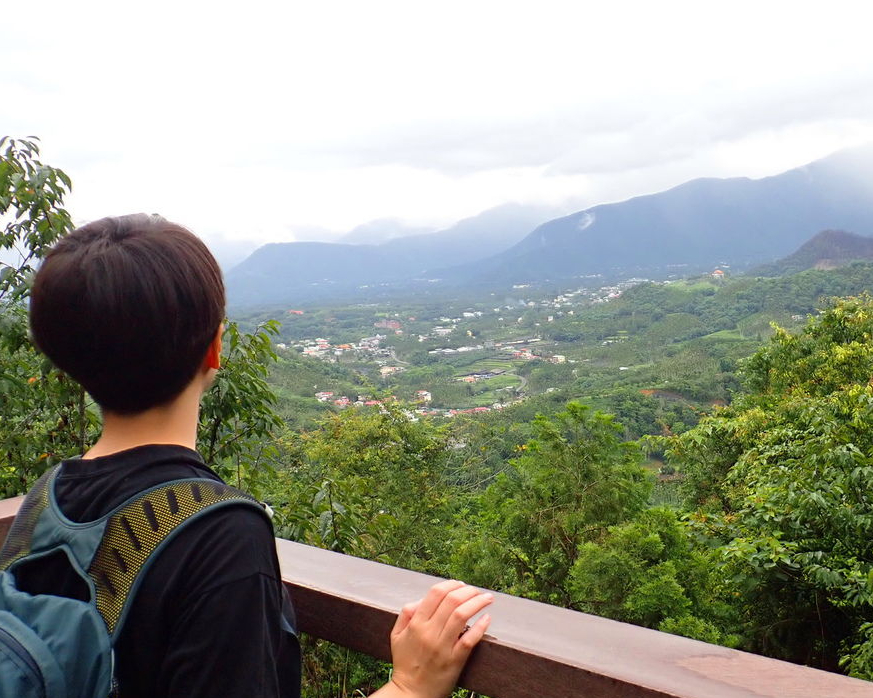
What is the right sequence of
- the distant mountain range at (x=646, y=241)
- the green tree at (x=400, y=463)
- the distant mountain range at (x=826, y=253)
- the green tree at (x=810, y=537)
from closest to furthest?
the green tree at (x=810, y=537), the green tree at (x=400, y=463), the distant mountain range at (x=826, y=253), the distant mountain range at (x=646, y=241)

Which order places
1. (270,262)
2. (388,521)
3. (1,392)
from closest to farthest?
1. (1,392)
2. (388,521)
3. (270,262)

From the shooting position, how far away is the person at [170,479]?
0.51 meters

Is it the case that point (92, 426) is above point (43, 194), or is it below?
below

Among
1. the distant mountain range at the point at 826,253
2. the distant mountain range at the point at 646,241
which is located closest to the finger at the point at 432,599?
the distant mountain range at the point at 826,253

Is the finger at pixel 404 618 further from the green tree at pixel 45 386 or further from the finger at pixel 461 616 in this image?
the green tree at pixel 45 386

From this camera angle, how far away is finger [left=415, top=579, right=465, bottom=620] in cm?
67

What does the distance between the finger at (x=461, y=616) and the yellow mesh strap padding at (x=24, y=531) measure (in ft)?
1.22

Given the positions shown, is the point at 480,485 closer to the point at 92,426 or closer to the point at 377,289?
the point at 92,426

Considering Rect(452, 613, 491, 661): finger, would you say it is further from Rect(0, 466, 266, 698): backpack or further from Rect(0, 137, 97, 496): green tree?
Rect(0, 137, 97, 496): green tree

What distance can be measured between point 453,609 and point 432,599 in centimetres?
2

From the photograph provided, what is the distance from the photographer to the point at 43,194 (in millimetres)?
2008

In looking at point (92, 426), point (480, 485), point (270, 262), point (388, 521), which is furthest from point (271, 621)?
point (270, 262)

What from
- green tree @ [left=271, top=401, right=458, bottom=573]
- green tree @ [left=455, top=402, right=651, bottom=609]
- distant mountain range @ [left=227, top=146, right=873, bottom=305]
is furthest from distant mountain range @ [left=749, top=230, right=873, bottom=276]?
green tree @ [left=455, top=402, right=651, bottom=609]

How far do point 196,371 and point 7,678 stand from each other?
26cm
